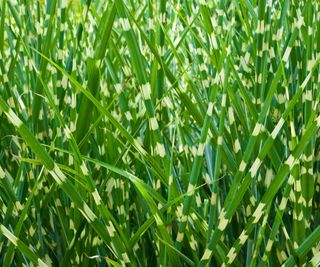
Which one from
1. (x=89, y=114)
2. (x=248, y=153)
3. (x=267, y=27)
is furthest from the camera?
(x=267, y=27)

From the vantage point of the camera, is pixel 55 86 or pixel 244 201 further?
pixel 55 86

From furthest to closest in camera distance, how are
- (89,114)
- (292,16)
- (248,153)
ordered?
(292,16) → (89,114) → (248,153)

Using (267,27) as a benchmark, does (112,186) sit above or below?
below

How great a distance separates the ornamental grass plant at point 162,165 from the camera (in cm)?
72

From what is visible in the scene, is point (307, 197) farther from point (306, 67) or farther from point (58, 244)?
point (58, 244)

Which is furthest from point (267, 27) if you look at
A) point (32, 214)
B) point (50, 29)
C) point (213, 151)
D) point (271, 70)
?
point (32, 214)

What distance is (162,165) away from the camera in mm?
913

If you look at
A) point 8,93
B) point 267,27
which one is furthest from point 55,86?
point 267,27

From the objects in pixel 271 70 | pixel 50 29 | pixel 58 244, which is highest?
pixel 50 29

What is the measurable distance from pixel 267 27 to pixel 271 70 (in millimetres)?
78

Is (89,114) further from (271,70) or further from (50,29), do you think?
(271,70)

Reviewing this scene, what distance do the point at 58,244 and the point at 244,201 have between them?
27 centimetres

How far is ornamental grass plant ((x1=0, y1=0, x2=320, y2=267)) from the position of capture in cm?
72

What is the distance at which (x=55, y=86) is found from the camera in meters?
0.98
